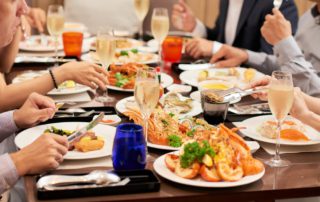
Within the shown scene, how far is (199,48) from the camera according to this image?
282 centimetres

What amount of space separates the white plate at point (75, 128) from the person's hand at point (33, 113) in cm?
3

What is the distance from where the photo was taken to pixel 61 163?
145 centimetres

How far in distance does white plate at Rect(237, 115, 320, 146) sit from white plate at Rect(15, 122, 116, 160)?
0.42 meters

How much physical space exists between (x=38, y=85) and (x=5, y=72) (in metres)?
0.49

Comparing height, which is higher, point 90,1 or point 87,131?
point 90,1

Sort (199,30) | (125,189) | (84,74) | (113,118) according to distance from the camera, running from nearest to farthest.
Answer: (125,189), (113,118), (84,74), (199,30)

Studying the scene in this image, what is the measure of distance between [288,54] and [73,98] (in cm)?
100

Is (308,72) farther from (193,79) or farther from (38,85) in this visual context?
(38,85)

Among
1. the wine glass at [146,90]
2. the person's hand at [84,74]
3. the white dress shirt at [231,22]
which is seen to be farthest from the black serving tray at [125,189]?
the white dress shirt at [231,22]

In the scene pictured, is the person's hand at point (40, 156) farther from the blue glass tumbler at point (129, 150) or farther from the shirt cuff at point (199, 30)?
the shirt cuff at point (199, 30)

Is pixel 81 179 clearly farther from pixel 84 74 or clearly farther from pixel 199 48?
pixel 199 48

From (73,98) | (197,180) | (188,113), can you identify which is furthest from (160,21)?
(197,180)

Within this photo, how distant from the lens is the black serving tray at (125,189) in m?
1.24

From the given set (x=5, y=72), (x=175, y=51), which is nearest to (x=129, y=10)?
(x=175, y=51)
